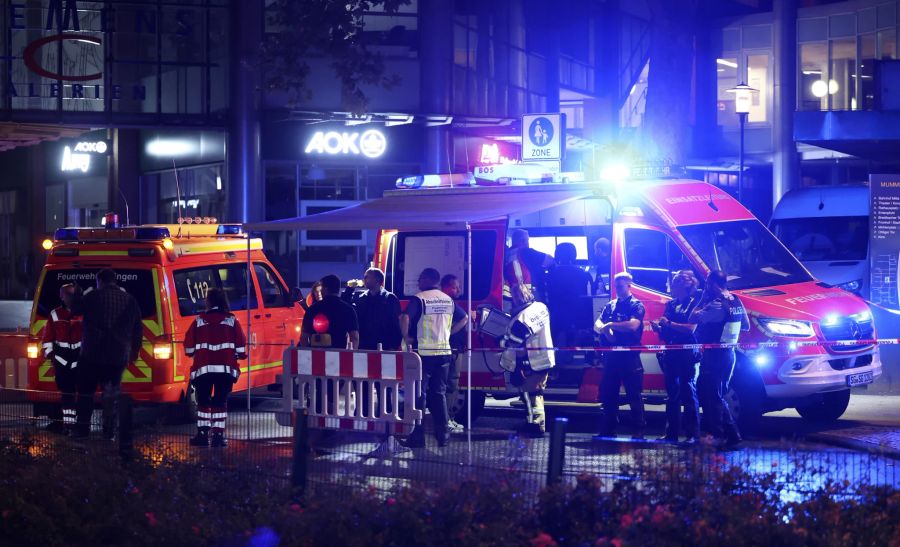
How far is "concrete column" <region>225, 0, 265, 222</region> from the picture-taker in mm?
27250

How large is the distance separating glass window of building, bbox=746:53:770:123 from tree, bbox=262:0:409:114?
2461cm

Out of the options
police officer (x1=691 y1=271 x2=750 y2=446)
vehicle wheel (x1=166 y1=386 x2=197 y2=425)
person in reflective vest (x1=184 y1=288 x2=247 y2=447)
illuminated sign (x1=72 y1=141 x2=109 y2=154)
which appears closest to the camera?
police officer (x1=691 y1=271 x2=750 y2=446)

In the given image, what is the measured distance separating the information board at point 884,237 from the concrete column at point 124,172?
1861 cm

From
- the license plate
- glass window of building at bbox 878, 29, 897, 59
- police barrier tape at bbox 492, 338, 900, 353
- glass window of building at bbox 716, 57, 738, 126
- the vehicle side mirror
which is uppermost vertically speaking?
glass window of building at bbox 878, 29, 897, 59

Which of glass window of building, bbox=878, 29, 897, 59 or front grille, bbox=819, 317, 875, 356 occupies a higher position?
glass window of building, bbox=878, 29, 897, 59

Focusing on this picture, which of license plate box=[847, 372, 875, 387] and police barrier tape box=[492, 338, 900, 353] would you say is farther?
license plate box=[847, 372, 875, 387]

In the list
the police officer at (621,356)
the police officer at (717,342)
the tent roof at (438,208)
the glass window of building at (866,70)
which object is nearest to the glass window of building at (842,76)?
the glass window of building at (866,70)

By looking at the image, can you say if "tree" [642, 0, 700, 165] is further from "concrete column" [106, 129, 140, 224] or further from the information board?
"concrete column" [106, 129, 140, 224]

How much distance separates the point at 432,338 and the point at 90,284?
416 centimetres

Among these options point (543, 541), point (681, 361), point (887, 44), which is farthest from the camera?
point (887, 44)

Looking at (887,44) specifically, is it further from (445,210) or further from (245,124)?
(445,210)

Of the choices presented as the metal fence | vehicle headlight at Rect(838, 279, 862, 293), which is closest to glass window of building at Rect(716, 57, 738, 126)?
vehicle headlight at Rect(838, 279, 862, 293)

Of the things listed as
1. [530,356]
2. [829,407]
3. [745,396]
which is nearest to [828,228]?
[829,407]

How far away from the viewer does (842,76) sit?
4631cm
